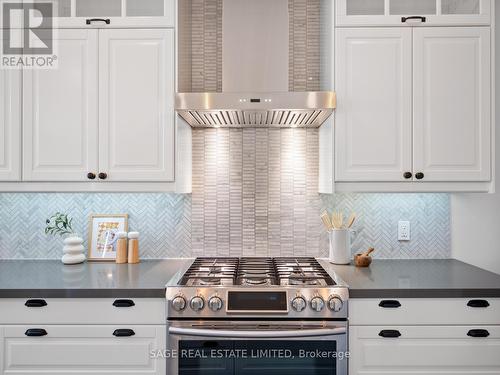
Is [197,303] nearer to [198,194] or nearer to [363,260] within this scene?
[198,194]

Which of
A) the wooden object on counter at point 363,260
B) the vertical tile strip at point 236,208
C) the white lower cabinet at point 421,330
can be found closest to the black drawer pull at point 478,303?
the white lower cabinet at point 421,330

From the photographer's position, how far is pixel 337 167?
194 cm

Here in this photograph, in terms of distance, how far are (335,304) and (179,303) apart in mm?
683

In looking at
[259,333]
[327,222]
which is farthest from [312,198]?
→ [259,333]

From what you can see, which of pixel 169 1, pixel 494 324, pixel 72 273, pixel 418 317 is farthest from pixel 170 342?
pixel 169 1

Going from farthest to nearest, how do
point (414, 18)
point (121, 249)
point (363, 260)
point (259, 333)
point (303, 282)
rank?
1. point (121, 249)
2. point (363, 260)
3. point (414, 18)
4. point (303, 282)
5. point (259, 333)

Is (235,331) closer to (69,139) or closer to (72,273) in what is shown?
(72,273)

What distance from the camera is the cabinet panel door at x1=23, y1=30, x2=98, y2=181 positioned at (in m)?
1.96

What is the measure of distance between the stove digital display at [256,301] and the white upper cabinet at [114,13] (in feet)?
4.73

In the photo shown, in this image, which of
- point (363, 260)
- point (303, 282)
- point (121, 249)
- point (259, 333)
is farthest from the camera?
point (121, 249)

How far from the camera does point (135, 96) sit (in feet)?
6.42

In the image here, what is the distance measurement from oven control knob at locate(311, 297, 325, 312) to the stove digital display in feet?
0.39

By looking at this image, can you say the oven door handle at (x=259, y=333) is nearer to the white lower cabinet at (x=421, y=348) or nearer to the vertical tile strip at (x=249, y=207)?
the white lower cabinet at (x=421, y=348)

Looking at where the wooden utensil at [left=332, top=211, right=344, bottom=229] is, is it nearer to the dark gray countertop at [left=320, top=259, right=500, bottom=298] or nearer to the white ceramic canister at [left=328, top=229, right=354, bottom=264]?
the white ceramic canister at [left=328, top=229, right=354, bottom=264]
